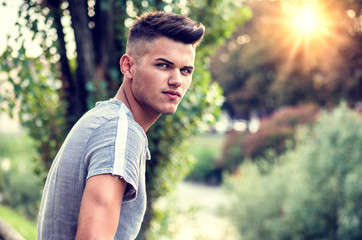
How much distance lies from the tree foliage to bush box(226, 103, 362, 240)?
32.9 ft

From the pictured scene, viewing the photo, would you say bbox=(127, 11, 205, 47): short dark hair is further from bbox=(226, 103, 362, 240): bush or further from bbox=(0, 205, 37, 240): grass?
bbox=(226, 103, 362, 240): bush

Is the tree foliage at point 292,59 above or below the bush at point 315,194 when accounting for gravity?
above

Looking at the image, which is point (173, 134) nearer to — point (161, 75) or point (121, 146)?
point (161, 75)

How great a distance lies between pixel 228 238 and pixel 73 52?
17.7 feet

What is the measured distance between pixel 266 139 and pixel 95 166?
14.7 meters

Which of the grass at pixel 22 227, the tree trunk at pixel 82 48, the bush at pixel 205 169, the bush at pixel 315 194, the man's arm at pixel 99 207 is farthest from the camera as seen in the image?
the bush at pixel 205 169

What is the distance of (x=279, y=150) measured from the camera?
1537 centimetres

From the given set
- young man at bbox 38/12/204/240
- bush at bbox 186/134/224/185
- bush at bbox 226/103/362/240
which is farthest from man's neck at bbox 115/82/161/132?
bush at bbox 186/134/224/185

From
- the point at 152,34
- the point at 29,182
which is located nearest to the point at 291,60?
the point at 29,182

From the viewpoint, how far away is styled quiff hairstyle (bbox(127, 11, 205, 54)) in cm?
183

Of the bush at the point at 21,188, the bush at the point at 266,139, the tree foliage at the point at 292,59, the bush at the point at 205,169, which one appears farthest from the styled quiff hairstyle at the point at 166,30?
the bush at the point at 205,169

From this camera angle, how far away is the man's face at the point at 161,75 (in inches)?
72.1

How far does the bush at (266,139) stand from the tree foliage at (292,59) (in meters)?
3.11

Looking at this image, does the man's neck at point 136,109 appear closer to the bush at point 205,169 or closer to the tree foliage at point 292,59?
the tree foliage at point 292,59
